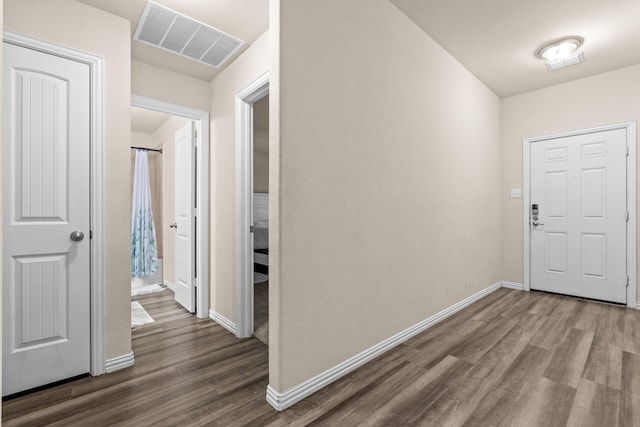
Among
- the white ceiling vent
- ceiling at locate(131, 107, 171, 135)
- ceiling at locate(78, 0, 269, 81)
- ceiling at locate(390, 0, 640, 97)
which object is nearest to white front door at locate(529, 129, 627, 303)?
ceiling at locate(390, 0, 640, 97)

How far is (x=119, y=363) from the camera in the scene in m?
2.21

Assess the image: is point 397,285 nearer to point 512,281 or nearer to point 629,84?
point 512,281

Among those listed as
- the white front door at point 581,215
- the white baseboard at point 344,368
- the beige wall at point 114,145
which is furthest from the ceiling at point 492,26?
the white baseboard at point 344,368

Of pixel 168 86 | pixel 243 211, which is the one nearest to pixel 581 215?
pixel 243 211

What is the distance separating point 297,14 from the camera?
1.84 m

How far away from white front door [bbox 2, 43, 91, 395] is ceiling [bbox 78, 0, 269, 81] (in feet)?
1.63

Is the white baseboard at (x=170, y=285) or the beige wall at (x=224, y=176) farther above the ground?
the beige wall at (x=224, y=176)

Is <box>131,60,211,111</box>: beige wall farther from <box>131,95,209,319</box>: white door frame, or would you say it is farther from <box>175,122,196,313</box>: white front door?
<box>175,122,196,313</box>: white front door

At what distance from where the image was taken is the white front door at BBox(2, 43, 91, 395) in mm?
1873

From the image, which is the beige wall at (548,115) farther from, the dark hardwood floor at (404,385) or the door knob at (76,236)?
the door knob at (76,236)

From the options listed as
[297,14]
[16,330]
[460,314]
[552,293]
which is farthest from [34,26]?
[552,293]

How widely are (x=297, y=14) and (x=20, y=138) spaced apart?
181 cm

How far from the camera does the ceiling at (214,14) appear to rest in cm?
215

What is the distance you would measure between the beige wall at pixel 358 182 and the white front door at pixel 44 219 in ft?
4.43
